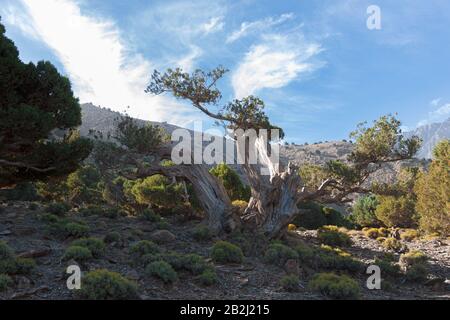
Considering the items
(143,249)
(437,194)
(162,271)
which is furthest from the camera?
(437,194)

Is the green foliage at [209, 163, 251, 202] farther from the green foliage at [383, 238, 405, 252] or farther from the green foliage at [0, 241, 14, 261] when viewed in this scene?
the green foliage at [0, 241, 14, 261]

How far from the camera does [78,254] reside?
11.5 metres

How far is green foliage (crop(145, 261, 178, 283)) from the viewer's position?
10.6 meters

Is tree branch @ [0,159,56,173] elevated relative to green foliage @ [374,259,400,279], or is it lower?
elevated

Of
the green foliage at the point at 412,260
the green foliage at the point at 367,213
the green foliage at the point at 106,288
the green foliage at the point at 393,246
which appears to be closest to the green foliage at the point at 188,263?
the green foliage at the point at 106,288

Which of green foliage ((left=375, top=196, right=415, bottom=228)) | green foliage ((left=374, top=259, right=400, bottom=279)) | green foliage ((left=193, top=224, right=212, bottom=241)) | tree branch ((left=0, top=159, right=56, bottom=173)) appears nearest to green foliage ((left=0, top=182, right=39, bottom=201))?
tree branch ((left=0, top=159, right=56, bottom=173))

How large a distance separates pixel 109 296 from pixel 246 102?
13.2 m

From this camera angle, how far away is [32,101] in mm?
15898

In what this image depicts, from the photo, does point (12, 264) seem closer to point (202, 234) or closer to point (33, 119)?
point (33, 119)

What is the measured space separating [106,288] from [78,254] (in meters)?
3.07

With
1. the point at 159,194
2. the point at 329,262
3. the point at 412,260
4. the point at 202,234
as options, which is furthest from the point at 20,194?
the point at 412,260

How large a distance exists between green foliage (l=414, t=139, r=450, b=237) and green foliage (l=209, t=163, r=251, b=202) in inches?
499

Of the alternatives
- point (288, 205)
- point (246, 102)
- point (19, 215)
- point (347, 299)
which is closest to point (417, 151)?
point (288, 205)

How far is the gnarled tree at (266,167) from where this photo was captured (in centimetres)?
1894
